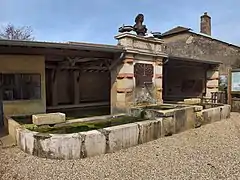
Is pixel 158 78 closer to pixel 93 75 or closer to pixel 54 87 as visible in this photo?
pixel 93 75

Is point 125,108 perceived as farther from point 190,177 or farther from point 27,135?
point 190,177

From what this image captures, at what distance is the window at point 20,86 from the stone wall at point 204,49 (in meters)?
13.1

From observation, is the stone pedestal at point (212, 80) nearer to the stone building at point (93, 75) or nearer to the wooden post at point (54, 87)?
the stone building at point (93, 75)

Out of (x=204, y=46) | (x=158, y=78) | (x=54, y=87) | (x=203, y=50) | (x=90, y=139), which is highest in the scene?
(x=204, y=46)

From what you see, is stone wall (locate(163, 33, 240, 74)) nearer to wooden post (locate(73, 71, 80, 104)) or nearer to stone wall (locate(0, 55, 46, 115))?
wooden post (locate(73, 71, 80, 104))

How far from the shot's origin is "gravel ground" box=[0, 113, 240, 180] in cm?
378

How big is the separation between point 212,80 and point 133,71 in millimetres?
7314

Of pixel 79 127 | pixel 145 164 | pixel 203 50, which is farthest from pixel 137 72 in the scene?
pixel 203 50

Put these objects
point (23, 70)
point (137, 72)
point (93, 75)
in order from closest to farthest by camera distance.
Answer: point (23, 70)
point (137, 72)
point (93, 75)

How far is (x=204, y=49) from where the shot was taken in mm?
16984

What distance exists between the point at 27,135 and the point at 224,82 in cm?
1496

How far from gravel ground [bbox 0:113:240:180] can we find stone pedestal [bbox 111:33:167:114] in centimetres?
300

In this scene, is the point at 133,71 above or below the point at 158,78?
above

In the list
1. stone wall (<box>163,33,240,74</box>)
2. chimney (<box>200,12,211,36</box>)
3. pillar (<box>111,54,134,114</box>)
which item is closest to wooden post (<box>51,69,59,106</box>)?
pillar (<box>111,54,134,114</box>)
